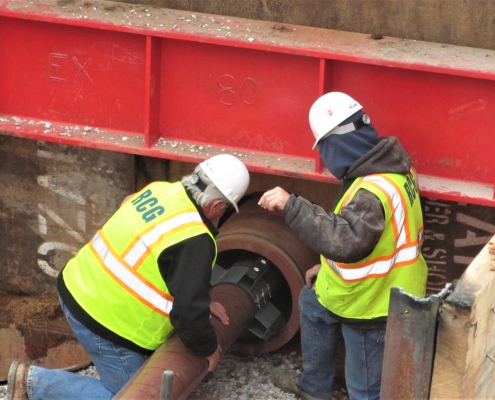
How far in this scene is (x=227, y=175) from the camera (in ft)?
14.6

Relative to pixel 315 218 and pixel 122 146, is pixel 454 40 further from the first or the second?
pixel 122 146

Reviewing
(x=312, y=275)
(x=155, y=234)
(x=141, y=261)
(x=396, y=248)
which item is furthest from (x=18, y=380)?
(x=396, y=248)

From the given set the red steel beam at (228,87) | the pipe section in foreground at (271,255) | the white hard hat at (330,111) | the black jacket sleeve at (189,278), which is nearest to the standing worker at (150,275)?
the black jacket sleeve at (189,278)

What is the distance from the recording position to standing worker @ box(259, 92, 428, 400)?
429 centimetres

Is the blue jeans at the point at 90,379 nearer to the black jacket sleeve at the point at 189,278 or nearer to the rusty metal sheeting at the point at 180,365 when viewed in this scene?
the rusty metal sheeting at the point at 180,365

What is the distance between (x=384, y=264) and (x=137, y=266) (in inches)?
51.7

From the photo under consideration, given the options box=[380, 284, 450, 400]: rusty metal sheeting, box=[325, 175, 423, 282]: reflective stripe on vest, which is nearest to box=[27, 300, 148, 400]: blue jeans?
box=[325, 175, 423, 282]: reflective stripe on vest

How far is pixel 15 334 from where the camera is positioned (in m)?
6.73

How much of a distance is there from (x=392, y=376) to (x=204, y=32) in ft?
8.86

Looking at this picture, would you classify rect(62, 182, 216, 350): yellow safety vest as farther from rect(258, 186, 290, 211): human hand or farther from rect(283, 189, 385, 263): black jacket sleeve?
rect(283, 189, 385, 263): black jacket sleeve

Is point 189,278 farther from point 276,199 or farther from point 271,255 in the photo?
point 271,255

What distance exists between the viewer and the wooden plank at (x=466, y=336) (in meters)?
3.07

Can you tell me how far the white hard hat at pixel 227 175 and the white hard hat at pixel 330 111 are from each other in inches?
19.2

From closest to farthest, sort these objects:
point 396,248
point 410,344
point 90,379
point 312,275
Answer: point 410,344 → point 396,248 → point 90,379 → point 312,275
